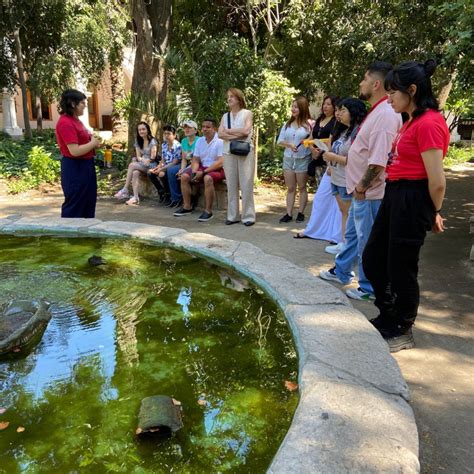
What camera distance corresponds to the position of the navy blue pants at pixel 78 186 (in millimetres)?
5016

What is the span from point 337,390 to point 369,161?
5.79ft

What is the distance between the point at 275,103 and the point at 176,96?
6.05 feet

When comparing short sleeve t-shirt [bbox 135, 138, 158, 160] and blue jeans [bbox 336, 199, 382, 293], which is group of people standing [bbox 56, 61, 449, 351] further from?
short sleeve t-shirt [bbox 135, 138, 158, 160]

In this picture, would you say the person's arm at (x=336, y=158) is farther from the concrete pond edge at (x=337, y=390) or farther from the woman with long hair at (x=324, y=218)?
the concrete pond edge at (x=337, y=390)

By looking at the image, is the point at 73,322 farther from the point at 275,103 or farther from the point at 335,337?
the point at 275,103

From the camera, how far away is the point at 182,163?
290 inches

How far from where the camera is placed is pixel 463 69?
5.44 m

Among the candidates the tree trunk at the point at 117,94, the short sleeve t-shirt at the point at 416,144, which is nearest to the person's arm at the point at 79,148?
the short sleeve t-shirt at the point at 416,144

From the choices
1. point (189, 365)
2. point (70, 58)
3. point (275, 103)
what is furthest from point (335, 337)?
point (70, 58)

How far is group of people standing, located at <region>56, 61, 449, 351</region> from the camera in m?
2.67

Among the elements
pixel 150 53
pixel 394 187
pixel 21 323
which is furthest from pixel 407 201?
pixel 150 53

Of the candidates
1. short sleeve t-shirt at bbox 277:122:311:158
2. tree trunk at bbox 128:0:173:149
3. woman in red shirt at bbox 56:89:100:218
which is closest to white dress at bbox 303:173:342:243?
short sleeve t-shirt at bbox 277:122:311:158

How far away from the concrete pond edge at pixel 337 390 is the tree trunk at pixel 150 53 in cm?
629

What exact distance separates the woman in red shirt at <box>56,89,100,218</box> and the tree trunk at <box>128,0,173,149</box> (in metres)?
4.12
